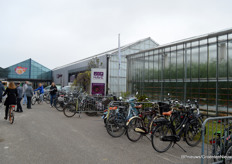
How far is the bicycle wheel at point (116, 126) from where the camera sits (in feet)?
21.9

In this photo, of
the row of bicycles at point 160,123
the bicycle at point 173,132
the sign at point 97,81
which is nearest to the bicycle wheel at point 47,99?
the sign at point 97,81

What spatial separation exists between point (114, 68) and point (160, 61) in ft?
36.9

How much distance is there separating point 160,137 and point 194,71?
8.42 metres

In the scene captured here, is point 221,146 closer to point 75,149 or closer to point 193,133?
point 193,133

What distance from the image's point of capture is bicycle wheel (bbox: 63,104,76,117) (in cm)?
1059

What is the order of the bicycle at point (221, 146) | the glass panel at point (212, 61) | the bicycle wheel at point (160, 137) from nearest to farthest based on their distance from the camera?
1. the bicycle at point (221, 146)
2. the bicycle wheel at point (160, 137)
3. the glass panel at point (212, 61)

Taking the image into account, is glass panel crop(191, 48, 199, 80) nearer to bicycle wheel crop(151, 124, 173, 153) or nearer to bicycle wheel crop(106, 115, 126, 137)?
bicycle wheel crop(106, 115, 126, 137)

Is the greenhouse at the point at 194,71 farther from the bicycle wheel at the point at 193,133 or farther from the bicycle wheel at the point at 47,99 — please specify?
the bicycle wheel at the point at 47,99

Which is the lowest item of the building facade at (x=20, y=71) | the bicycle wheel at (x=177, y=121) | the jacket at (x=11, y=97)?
the bicycle wheel at (x=177, y=121)

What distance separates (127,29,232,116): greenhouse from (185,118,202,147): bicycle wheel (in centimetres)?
528

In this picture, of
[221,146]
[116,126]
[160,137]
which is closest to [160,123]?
[160,137]

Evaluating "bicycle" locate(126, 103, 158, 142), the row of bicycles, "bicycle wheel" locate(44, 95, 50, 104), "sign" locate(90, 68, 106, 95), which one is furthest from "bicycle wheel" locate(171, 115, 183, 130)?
"bicycle wheel" locate(44, 95, 50, 104)

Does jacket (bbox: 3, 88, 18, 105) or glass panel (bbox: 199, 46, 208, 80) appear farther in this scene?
glass panel (bbox: 199, 46, 208, 80)

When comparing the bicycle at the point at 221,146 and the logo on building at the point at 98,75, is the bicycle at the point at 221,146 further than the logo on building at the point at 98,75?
No
